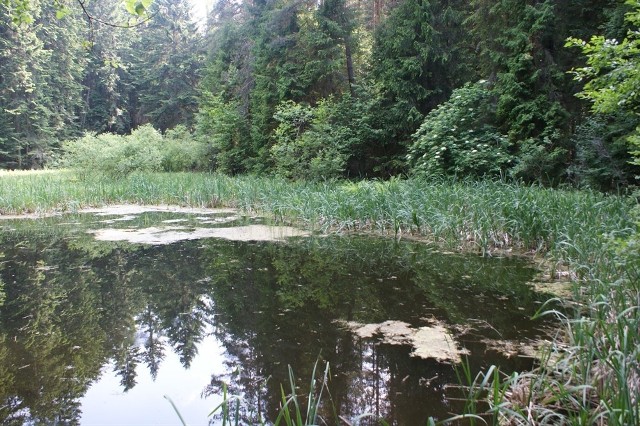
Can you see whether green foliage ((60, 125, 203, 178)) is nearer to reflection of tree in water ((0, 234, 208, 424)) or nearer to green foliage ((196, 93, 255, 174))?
green foliage ((196, 93, 255, 174))

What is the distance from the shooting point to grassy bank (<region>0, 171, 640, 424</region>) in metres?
1.87

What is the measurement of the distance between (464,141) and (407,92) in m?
2.28

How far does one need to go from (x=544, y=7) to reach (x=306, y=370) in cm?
848

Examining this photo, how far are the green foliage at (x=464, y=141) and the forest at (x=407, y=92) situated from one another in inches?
1.4

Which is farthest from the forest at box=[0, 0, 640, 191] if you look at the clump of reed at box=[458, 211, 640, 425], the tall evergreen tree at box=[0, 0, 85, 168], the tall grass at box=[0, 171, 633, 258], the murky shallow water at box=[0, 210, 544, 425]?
the tall evergreen tree at box=[0, 0, 85, 168]

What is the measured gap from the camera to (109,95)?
106 feet

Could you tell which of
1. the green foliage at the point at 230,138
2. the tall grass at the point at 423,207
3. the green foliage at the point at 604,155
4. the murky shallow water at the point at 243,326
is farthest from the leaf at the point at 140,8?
the green foliage at the point at 230,138

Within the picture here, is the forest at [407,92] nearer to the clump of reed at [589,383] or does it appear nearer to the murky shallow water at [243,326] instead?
the clump of reed at [589,383]

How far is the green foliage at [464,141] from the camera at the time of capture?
8.66 m

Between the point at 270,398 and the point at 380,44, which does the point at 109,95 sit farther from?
the point at 270,398

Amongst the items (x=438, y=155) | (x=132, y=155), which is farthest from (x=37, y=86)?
(x=438, y=155)

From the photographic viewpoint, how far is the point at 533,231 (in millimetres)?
4996

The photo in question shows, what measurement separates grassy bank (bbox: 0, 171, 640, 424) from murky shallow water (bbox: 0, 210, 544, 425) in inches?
14.6

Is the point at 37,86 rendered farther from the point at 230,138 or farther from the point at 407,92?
the point at 407,92
